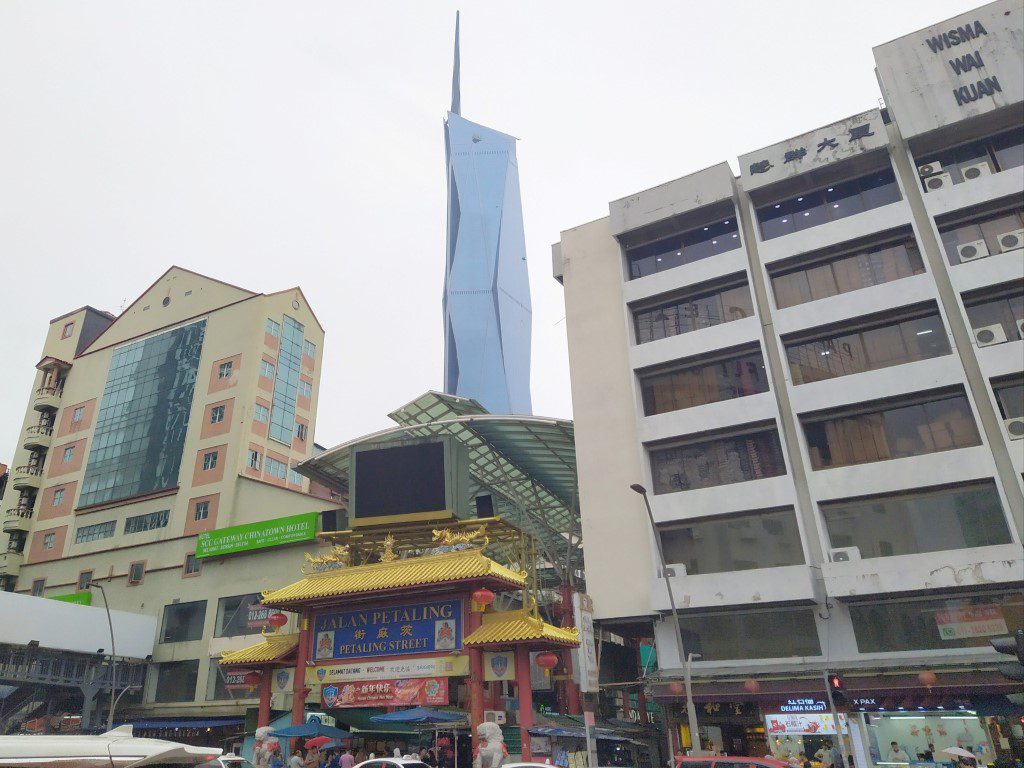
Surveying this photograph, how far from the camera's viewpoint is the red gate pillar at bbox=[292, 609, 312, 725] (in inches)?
1092

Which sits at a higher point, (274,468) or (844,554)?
(274,468)

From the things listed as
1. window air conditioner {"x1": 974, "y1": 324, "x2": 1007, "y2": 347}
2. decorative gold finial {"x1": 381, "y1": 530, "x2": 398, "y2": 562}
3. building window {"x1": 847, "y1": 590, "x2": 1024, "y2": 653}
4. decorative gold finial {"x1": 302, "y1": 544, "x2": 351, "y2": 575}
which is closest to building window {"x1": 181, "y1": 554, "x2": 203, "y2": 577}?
decorative gold finial {"x1": 302, "y1": 544, "x2": 351, "y2": 575}

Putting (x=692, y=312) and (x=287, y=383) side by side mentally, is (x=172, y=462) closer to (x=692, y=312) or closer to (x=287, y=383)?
(x=287, y=383)

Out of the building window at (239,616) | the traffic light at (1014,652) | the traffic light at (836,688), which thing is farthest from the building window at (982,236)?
the building window at (239,616)

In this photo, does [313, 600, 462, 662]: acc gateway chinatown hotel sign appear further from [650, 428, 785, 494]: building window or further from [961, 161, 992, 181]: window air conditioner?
[961, 161, 992, 181]: window air conditioner

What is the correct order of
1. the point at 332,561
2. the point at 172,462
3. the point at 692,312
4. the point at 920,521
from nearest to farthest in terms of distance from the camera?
the point at 920,521
the point at 332,561
the point at 692,312
the point at 172,462

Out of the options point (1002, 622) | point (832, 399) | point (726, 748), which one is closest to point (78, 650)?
point (726, 748)

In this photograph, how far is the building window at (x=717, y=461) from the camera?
101ft

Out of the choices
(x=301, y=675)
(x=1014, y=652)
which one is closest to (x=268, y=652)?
(x=301, y=675)

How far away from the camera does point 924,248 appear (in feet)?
100

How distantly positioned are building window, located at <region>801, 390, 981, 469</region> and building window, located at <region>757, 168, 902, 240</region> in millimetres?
9633

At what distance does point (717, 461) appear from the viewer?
31.8 m

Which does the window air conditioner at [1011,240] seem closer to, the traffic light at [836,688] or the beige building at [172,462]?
the traffic light at [836,688]

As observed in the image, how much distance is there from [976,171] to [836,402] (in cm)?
1168
